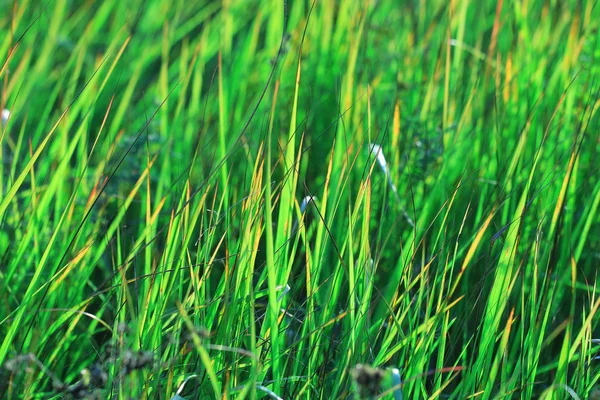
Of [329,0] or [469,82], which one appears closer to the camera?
[469,82]

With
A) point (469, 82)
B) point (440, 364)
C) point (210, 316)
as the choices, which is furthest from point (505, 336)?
point (469, 82)

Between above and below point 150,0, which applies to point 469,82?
below

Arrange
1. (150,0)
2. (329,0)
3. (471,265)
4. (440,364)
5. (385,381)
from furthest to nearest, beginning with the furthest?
(150,0) < (329,0) < (471,265) < (440,364) < (385,381)

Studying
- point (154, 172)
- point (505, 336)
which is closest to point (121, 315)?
point (505, 336)

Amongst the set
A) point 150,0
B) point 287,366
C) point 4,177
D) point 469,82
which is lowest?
point 287,366

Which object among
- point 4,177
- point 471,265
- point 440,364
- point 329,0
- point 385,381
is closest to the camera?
point 385,381

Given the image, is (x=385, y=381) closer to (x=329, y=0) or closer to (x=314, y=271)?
(x=314, y=271)

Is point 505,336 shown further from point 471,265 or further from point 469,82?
point 469,82
